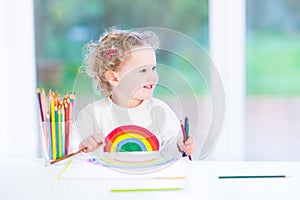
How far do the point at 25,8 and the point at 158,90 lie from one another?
1.65 feet

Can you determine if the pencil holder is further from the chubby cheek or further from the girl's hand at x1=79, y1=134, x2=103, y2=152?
the chubby cheek

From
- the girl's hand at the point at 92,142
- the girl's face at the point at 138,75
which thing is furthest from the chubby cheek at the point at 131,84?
the girl's hand at the point at 92,142

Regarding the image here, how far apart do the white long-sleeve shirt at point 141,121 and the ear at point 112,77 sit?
0.17 feet

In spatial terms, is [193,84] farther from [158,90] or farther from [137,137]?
[137,137]

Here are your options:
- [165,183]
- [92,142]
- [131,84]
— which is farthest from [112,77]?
[165,183]

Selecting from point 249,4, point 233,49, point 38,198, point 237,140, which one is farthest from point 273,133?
→ point 38,198

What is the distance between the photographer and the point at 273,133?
143 cm

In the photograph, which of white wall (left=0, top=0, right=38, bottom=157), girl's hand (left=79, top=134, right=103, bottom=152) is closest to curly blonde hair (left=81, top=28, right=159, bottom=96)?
girl's hand (left=79, top=134, right=103, bottom=152)

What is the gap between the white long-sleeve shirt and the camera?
1.23 meters

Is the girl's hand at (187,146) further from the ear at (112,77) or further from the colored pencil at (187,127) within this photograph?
the ear at (112,77)

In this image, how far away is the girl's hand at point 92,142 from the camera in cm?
125

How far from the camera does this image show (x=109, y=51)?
1.21 metres

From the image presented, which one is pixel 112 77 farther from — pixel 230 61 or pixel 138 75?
pixel 230 61

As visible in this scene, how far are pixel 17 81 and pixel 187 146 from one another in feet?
1.93
